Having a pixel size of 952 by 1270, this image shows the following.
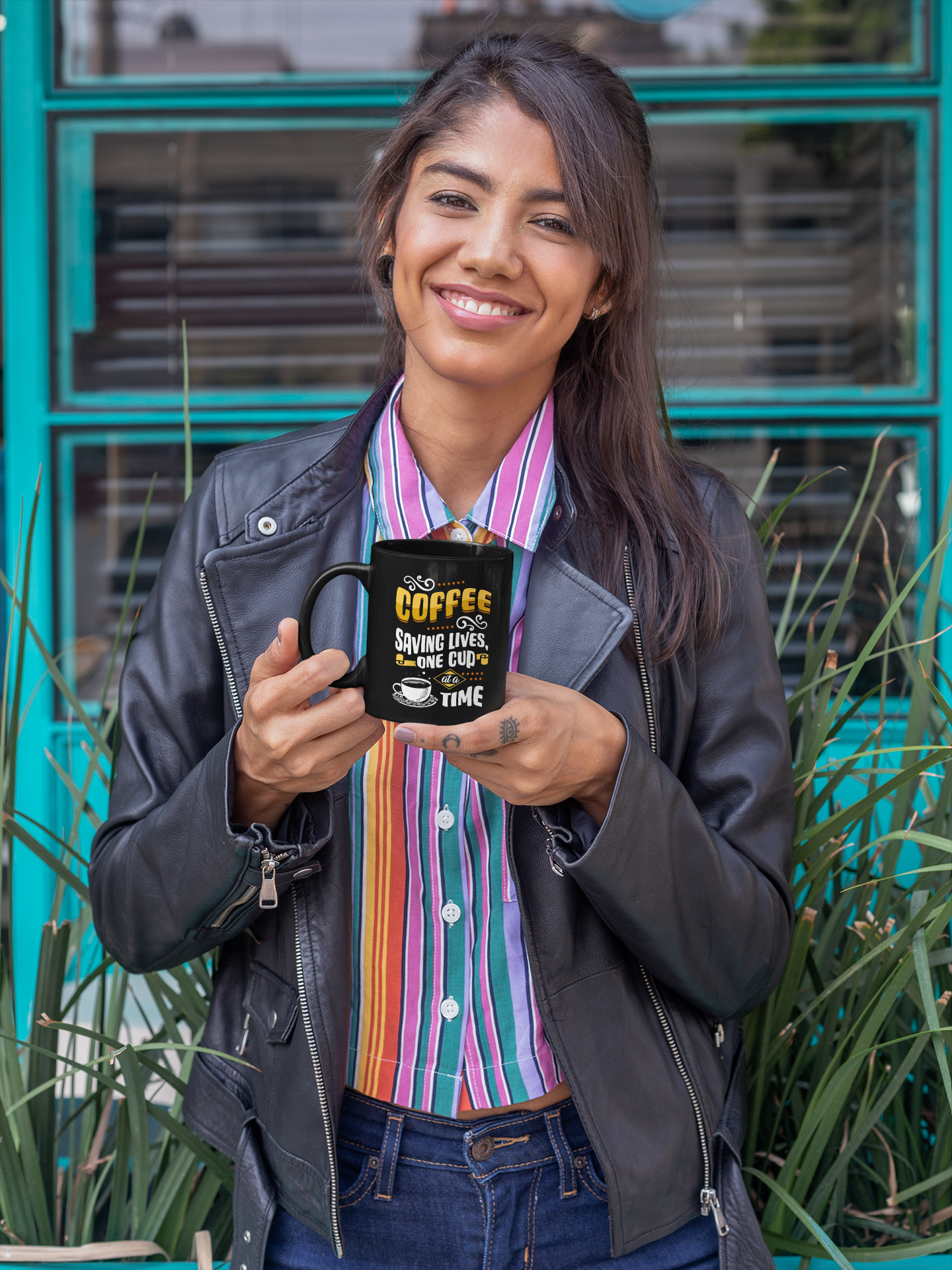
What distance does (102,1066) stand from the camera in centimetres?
168

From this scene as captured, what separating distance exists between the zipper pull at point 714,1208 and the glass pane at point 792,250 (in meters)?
2.04

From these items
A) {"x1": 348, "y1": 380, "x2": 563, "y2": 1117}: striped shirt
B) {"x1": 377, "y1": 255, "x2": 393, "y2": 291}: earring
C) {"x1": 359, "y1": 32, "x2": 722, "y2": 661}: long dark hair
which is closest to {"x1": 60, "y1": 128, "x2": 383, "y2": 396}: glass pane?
{"x1": 377, "y1": 255, "x2": 393, "y2": 291}: earring

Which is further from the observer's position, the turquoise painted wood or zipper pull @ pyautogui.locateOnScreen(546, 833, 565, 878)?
the turquoise painted wood

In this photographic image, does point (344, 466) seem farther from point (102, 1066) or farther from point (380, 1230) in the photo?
point (102, 1066)

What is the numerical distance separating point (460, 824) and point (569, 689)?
0.66 feet

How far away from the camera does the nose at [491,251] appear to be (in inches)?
43.5

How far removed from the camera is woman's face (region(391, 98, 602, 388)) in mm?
1125

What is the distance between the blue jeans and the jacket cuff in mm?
265

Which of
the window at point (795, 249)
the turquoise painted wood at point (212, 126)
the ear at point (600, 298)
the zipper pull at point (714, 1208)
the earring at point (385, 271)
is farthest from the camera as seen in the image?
the window at point (795, 249)

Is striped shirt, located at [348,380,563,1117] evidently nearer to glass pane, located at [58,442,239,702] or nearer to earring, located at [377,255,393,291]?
earring, located at [377,255,393,291]

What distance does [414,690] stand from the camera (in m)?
0.89

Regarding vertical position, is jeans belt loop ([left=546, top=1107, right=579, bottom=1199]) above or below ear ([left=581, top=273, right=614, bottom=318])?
below

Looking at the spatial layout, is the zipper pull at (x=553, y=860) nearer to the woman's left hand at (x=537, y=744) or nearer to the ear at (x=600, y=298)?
the woman's left hand at (x=537, y=744)

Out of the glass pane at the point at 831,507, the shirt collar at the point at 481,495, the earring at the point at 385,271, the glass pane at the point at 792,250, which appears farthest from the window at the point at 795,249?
the shirt collar at the point at 481,495
